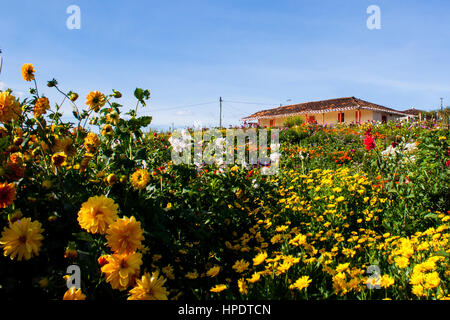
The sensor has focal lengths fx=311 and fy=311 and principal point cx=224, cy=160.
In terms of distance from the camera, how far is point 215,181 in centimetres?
283

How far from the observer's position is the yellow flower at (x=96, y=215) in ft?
3.77

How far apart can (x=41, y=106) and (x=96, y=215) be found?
4.35 feet

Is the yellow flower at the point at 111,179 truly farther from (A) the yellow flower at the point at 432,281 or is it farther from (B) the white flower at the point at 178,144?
(A) the yellow flower at the point at 432,281

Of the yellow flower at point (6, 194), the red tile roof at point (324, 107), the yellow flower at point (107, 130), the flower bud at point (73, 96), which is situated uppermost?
the red tile roof at point (324, 107)

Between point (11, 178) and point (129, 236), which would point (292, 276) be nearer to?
point (129, 236)

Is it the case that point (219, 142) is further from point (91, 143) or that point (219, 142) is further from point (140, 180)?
point (140, 180)

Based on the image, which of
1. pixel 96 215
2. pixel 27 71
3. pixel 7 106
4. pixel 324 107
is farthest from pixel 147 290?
pixel 324 107

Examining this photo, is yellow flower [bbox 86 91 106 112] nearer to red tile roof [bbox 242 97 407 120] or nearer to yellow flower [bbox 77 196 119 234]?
yellow flower [bbox 77 196 119 234]

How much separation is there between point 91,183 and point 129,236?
0.96 meters

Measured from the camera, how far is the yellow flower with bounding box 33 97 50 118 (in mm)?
2061

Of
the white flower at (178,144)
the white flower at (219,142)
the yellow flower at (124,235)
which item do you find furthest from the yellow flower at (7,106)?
the white flower at (219,142)

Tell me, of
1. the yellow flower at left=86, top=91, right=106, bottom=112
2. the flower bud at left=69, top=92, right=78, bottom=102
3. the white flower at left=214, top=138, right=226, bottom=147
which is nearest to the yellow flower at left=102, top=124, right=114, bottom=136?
the yellow flower at left=86, top=91, right=106, bottom=112
